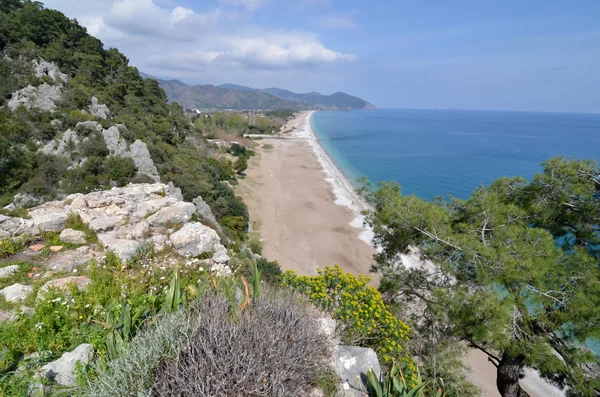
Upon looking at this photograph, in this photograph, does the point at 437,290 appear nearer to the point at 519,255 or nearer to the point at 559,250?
the point at 519,255

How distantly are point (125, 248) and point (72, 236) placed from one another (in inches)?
59.0

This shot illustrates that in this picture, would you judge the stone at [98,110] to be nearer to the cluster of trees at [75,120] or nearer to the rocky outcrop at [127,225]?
A: the cluster of trees at [75,120]

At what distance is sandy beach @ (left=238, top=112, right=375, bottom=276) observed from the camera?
19391 millimetres

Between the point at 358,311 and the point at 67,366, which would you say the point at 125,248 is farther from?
the point at 358,311

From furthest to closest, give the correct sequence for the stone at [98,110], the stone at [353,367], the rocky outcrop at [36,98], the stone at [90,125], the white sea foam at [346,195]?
the white sea foam at [346,195] → the stone at [98,110] → the rocky outcrop at [36,98] → the stone at [90,125] → the stone at [353,367]

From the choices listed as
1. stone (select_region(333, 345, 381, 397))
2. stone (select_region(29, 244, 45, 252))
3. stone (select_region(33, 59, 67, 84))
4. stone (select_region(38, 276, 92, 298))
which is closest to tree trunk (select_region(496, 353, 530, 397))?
stone (select_region(333, 345, 381, 397))

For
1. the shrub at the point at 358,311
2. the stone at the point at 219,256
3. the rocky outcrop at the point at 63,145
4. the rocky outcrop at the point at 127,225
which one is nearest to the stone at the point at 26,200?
the rocky outcrop at the point at 63,145

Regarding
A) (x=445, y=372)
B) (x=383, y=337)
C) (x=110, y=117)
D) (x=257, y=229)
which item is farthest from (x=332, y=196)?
(x=383, y=337)

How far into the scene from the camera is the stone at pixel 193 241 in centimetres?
571

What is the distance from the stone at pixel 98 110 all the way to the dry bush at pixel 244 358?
20839 mm

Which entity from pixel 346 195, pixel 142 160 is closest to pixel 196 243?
pixel 142 160

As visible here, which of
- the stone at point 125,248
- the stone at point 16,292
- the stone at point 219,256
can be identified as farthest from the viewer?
the stone at point 219,256

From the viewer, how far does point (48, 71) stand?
19.8 metres

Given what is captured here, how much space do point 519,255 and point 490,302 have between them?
1262 mm
